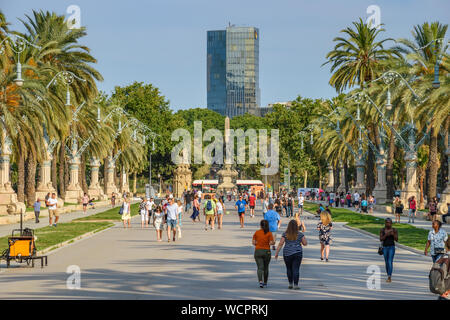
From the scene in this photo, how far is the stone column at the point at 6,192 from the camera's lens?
40.8 metres

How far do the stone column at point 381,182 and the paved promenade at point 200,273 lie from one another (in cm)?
3422

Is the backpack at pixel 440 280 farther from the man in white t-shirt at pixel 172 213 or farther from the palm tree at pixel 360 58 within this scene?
the palm tree at pixel 360 58

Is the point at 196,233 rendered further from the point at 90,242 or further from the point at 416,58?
the point at 416,58

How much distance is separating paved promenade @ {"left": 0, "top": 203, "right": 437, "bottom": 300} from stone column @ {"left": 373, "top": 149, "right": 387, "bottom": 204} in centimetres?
3422

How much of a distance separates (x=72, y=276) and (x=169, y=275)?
2.19 m

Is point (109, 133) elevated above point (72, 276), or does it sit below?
above

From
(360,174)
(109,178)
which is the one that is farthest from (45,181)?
(360,174)

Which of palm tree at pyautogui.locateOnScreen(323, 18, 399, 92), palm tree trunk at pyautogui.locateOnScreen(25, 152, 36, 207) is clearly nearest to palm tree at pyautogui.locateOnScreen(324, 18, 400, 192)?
palm tree at pyautogui.locateOnScreen(323, 18, 399, 92)

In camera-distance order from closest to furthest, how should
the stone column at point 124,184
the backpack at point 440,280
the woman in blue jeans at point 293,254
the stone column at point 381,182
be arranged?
the backpack at point 440,280, the woman in blue jeans at point 293,254, the stone column at point 381,182, the stone column at point 124,184

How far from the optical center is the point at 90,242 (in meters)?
27.0

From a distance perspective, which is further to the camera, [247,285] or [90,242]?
[90,242]

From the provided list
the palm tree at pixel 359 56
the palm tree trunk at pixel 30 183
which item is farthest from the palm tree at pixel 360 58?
the palm tree trunk at pixel 30 183

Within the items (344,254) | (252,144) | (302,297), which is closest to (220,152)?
(252,144)

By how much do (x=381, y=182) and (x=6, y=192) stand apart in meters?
32.6
